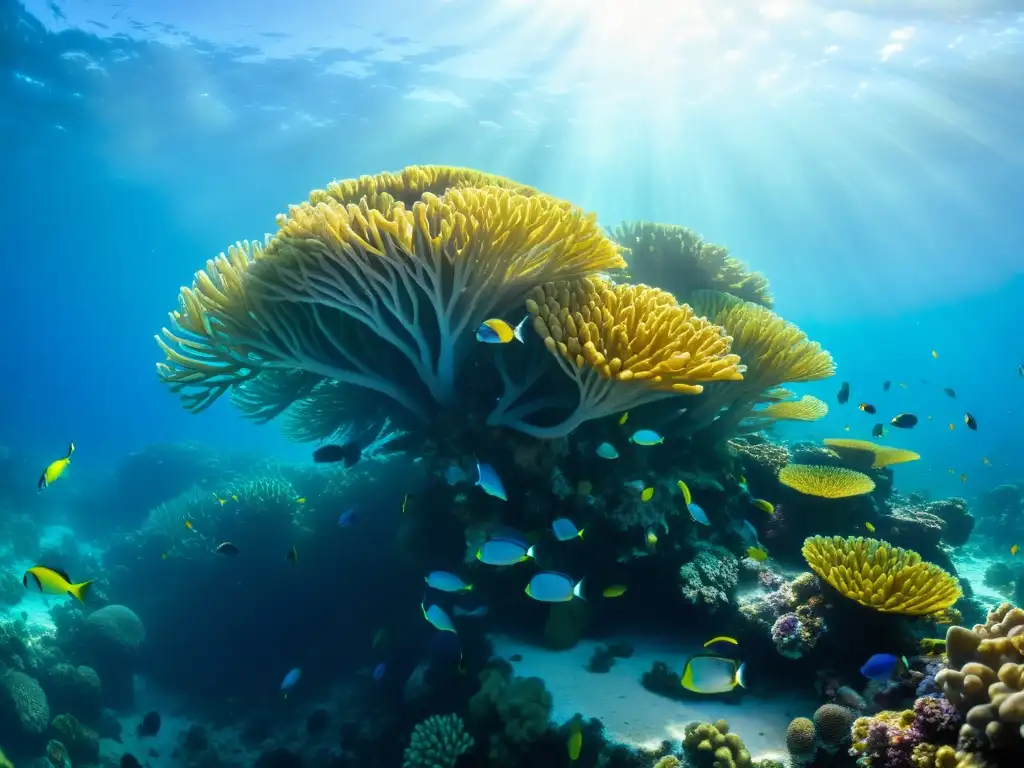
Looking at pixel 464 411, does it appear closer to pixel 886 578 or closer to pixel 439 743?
pixel 439 743

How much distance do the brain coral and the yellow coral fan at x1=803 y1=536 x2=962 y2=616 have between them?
33.9 ft

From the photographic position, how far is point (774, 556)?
22.1 feet

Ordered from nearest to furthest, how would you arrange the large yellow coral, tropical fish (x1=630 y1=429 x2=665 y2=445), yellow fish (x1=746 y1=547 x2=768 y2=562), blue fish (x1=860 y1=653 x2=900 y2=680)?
1. blue fish (x1=860 y1=653 x2=900 y2=680)
2. the large yellow coral
3. tropical fish (x1=630 y1=429 x2=665 y2=445)
4. yellow fish (x1=746 y1=547 x2=768 y2=562)

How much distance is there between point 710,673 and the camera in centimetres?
377

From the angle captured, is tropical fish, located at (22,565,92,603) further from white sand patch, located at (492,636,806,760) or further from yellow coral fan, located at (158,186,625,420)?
white sand patch, located at (492,636,806,760)

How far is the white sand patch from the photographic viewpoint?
15.6ft

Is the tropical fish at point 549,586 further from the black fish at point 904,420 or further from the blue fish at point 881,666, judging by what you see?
the black fish at point 904,420

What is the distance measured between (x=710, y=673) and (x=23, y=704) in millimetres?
9517

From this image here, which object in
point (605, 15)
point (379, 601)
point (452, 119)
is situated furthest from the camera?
point (452, 119)

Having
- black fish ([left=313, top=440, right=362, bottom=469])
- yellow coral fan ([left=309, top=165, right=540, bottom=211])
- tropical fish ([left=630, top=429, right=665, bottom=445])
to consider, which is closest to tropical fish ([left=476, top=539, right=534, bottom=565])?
tropical fish ([left=630, top=429, right=665, bottom=445])

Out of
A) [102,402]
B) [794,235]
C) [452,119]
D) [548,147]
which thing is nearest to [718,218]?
[794,235]

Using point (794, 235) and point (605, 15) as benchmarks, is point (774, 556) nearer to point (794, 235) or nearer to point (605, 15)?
point (605, 15)

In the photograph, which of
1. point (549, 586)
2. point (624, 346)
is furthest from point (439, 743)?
point (624, 346)

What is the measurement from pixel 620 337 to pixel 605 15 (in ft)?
70.8
